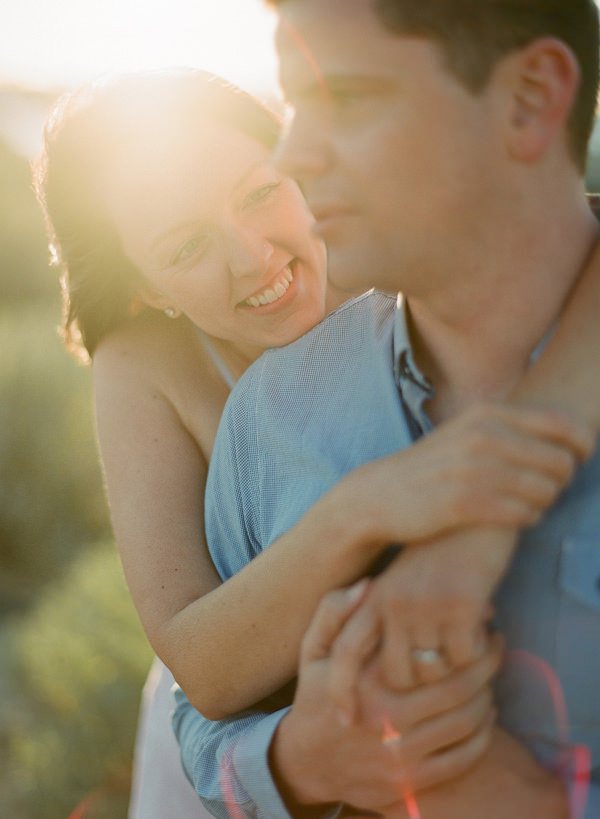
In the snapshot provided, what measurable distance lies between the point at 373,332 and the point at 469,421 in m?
0.43

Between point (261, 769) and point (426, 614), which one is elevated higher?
point (426, 614)

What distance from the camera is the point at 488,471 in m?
1.34

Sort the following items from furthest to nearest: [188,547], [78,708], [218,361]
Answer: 1. [78,708]
2. [218,361]
3. [188,547]

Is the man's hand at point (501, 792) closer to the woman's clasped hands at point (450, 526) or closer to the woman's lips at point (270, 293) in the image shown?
the woman's clasped hands at point (450, 526)

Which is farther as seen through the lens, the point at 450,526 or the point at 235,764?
the point at 235,764

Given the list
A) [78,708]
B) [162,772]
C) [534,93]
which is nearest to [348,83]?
[534,93]

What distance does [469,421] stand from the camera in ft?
4.54

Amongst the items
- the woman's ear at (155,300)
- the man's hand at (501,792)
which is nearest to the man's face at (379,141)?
the man's hand at (501,792)

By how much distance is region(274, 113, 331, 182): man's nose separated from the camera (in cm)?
150

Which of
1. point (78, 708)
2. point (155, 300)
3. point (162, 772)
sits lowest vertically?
point (78, 708)

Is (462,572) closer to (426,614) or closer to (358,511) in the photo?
(426,614)

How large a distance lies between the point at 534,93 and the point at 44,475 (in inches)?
239

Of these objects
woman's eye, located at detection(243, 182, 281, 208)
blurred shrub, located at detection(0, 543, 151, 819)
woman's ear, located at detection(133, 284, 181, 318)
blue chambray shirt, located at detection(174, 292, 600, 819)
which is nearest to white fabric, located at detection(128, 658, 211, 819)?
blue chambray shirt, located at detection(174, 292, 600, 819)

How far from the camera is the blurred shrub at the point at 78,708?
A: 4645 mm
